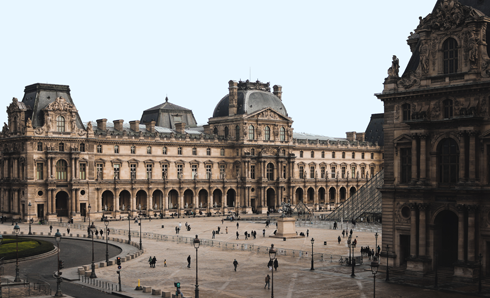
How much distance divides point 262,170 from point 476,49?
82377 millimetres

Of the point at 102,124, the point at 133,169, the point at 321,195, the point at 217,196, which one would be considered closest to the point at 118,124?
the point at 102,124

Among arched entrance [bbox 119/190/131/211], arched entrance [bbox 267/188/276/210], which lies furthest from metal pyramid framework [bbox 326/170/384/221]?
arched entrance [bbox 119/190/131/211]

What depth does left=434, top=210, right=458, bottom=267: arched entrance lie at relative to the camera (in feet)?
160

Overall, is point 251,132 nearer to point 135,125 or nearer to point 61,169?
point 135,125

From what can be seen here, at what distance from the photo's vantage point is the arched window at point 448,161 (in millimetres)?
47744

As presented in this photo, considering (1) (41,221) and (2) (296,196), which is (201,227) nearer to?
(1) (41,221)

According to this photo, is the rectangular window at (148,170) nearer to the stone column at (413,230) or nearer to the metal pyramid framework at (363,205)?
the metal pyramid framework at (363,205)

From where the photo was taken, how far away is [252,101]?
420ft

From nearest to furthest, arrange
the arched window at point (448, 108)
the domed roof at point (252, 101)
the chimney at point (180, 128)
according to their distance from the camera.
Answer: the arched window at point (448, 108) → the chimney at point (180, 128) → the domed roof at point (252, 101)

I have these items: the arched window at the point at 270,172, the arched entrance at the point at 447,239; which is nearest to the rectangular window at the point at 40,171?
the arched window at the point at 270,172

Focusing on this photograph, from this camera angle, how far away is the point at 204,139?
407 feet

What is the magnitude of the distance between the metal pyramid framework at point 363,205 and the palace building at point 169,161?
24.8 meters

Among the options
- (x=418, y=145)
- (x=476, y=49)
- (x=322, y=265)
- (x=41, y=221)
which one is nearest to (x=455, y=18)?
(x=476, y=49)

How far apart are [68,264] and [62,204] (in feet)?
162
